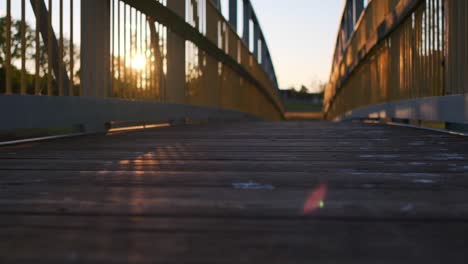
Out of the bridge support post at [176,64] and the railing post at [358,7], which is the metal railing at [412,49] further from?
the bridge support post at [176,64]

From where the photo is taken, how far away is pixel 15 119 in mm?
3314

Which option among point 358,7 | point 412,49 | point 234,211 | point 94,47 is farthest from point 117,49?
point 358,7

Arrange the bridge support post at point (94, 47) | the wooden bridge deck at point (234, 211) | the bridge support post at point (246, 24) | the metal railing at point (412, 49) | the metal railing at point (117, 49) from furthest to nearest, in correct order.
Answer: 1. the bridge support post at point (246, 24)
2. the bridge support post at point (94, 47)
3. the metal railing at point (412, 49)
4. the metal railing at point (117, 49)
5. the wooden bridge deck at point (234, 211)

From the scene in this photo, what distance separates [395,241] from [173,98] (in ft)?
20.3

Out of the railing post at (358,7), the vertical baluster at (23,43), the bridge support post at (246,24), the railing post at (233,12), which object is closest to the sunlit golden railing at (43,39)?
the vertical baluster at (23,43)

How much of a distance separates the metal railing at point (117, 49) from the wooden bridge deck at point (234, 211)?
164cm

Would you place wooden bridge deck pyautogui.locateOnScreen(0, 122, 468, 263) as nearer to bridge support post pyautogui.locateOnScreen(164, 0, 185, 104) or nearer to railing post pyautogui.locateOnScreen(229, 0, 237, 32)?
bridge support post pyautogui.locateOnScreen(164, 0, 185, 104)

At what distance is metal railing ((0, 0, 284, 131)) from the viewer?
3807mm

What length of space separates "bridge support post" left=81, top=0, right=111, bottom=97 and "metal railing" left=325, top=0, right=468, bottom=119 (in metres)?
2.75

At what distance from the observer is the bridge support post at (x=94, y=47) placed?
4449mm

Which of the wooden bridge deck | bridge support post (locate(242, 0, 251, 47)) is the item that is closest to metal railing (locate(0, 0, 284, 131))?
the wooden bridge deck

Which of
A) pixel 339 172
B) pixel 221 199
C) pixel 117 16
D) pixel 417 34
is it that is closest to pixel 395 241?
pixel 221 199

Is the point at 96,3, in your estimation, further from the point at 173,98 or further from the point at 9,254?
the point at 9,254

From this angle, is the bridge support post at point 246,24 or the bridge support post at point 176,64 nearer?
the bridge support post at point 176,64
